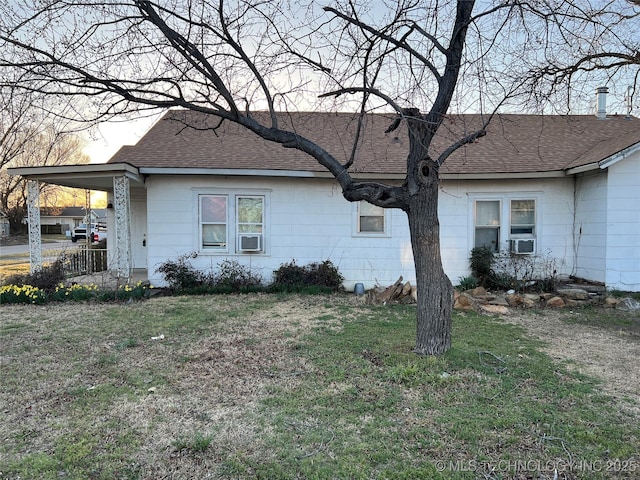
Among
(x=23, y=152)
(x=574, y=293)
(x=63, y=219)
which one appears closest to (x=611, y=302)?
(x=574, y=293)

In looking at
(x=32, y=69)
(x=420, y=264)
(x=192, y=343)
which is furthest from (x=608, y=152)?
(x=32, y=69)

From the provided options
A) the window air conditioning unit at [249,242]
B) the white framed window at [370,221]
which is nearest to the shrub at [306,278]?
the window air conditioning unit at [249,242]

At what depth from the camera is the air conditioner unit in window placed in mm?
10055

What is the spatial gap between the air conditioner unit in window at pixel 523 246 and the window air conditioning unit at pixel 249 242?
620 centimetres

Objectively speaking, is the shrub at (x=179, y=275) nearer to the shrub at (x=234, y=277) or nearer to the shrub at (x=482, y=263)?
the shrub at (x=234, y=277)

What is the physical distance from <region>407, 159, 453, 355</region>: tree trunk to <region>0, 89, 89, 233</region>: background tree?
4406mm

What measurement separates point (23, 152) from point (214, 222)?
19.4m

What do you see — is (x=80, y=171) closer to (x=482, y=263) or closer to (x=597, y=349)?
(x=482, y=263)

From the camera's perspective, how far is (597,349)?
554 cm

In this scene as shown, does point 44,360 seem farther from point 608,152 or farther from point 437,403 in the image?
point 608,152

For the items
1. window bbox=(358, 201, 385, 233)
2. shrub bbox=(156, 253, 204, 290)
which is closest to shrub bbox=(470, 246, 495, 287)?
window bbox=(358, 201, 385, 233)

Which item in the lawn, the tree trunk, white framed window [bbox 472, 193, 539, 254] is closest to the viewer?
the lawn

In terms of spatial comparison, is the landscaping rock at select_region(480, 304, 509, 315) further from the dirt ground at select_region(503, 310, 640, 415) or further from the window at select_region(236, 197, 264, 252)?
the window at select_region(236, 197, 264, 252)

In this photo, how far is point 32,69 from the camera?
187 inches
